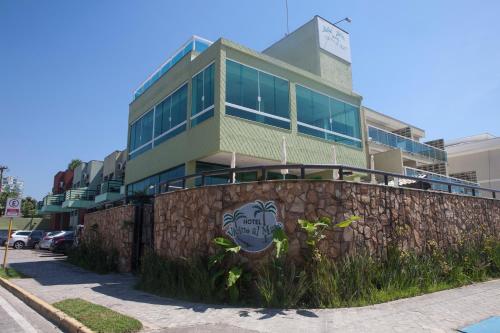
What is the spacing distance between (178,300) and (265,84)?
11.1 meters

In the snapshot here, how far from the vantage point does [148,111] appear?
66.5 feet

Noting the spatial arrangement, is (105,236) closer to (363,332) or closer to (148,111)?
(148,111)

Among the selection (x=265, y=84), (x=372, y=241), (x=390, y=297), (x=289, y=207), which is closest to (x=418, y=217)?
(x=372, y=241)

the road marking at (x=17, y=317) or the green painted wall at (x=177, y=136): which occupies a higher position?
the green painted wall at (x=177, y=136)

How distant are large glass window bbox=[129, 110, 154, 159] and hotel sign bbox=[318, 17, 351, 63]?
11351mm

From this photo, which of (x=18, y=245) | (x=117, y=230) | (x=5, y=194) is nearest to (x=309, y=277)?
(x=117, y=230)

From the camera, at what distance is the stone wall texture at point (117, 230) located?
12906 millimetres

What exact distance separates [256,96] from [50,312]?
38.1ft

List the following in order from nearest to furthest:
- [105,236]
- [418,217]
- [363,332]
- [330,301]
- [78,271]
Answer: [363,332] < [330,301] < [418,217] < [78,271] < [105,236]

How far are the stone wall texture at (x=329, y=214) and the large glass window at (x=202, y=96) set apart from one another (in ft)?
17.7

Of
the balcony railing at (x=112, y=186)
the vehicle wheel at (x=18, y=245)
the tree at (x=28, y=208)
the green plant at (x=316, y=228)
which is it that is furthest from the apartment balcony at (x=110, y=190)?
the tree at (x=28, y=208)

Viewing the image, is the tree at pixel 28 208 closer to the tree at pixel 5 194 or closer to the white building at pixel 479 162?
the tree at pixel 5 194

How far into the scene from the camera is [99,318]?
20.0 feet

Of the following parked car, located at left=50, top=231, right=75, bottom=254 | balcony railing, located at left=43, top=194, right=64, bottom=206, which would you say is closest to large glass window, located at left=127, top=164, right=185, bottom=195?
parked car, located at left=50, top=231, right=75, bottom=254
